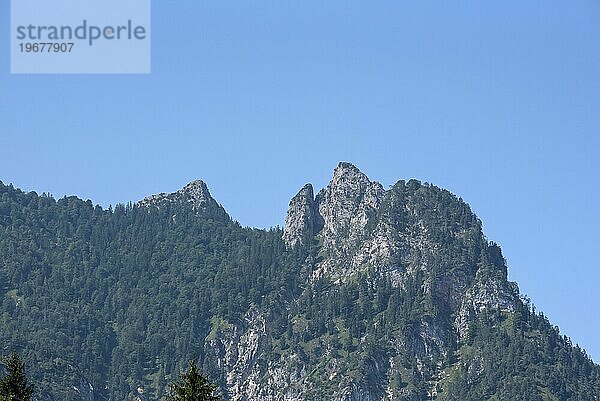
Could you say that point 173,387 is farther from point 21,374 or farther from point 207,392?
point 21,374

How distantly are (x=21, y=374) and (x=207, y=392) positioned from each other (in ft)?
46.8

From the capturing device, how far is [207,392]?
118250 mm

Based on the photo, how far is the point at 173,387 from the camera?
121 metres

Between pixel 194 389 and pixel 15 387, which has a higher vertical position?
pixel 15 387

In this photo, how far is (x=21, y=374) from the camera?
11869cm

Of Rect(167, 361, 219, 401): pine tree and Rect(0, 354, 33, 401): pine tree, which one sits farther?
Rect(167, 361, 219, 401): pine tree

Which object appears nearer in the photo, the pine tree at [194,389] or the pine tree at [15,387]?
the pine tree at [15,387]

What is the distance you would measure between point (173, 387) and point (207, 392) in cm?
365

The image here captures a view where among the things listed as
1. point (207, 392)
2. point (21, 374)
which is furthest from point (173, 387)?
point (21, 374)
